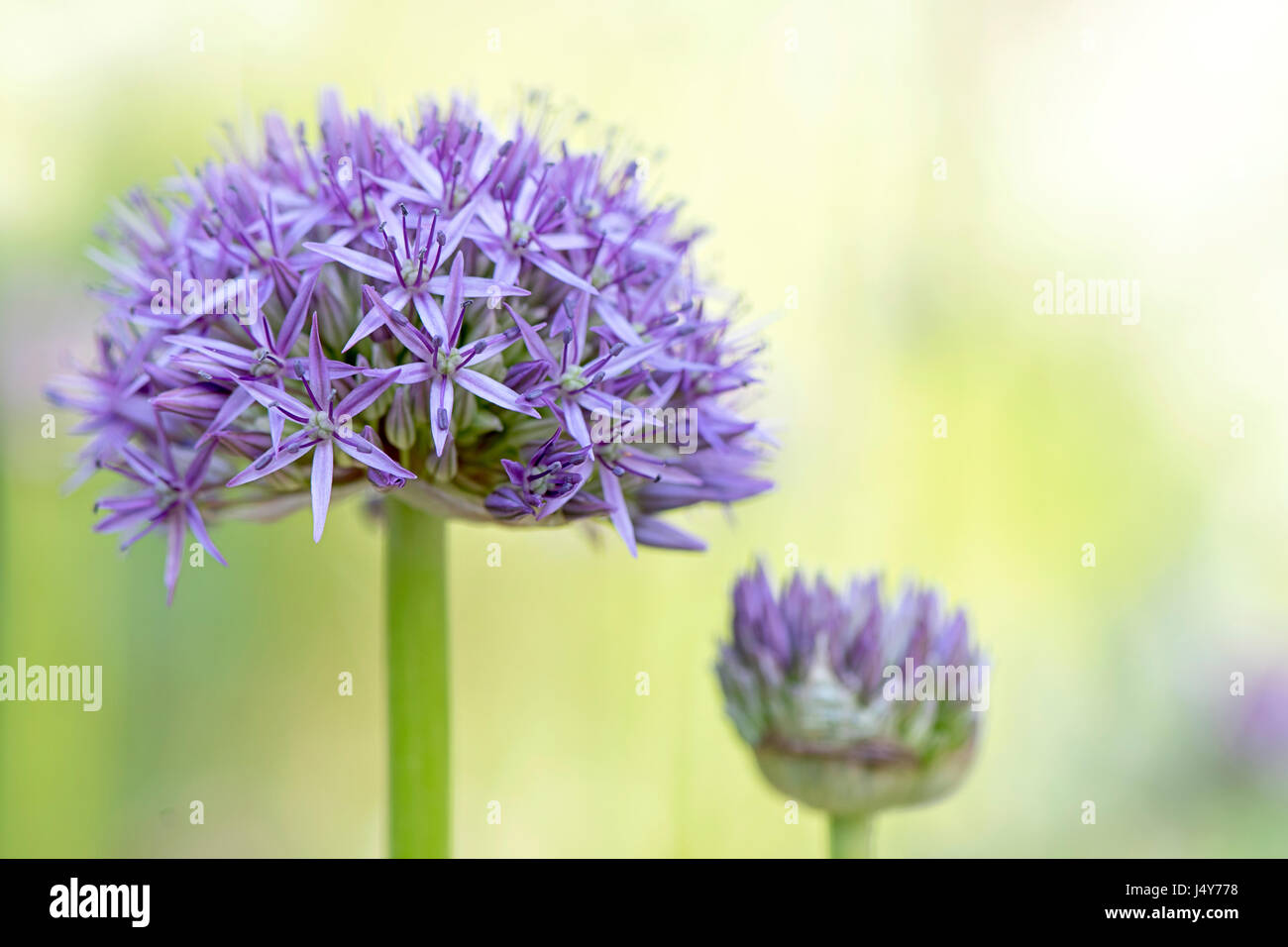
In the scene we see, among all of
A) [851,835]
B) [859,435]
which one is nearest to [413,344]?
[851,835]

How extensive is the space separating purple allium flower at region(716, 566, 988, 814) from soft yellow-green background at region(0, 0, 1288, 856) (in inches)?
64.7

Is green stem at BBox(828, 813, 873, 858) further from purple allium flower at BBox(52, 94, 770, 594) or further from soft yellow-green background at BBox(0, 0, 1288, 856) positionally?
soft yellow-green background at BBox(0, 0, 1288, 856)

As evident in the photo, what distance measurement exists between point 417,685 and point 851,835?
83 centimetres

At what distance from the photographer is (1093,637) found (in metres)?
3.95

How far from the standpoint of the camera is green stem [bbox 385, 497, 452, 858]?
5.28ft

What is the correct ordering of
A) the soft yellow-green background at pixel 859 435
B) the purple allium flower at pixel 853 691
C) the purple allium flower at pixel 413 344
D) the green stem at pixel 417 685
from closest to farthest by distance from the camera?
the purple allium flower at pixel 413 344
the green stem at pixel 417 685
the purple allium flower at pixel 853 691
the soft yellow-green background at pixel 859 435

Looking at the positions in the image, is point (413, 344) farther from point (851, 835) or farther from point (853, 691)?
point (851, 835)

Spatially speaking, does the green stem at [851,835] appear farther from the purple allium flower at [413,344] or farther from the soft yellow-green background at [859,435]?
the soft yellow-green background at [859,435]

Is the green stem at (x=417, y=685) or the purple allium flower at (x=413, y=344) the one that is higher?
the purple allium flower at (x=413, y=344)

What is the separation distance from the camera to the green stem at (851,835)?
1894 millimetres

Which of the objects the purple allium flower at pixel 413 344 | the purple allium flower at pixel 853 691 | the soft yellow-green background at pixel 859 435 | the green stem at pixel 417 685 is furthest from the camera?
the soft yellow-green background at pixel 859 435

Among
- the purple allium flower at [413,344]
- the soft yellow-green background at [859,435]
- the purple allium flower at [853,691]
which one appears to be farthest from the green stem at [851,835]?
the soft yellow-green background at [859,435]

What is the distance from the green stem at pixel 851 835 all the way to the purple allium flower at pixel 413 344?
2.12ft

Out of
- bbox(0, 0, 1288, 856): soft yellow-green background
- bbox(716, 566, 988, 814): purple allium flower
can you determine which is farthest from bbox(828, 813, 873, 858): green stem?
bbox(0, 0, 1288, 856): soft yellow-green background
